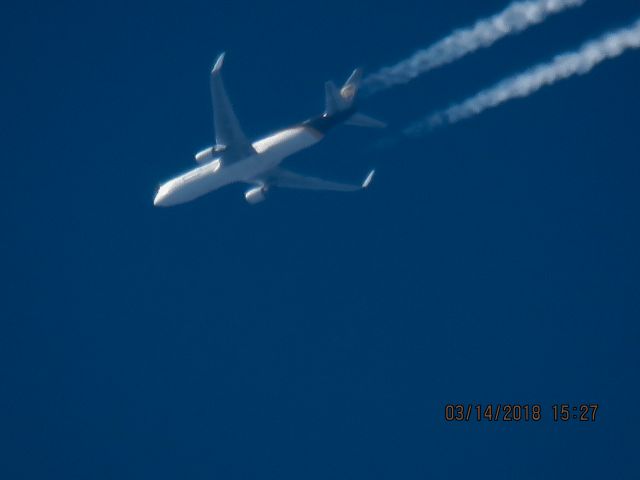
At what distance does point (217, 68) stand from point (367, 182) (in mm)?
9991

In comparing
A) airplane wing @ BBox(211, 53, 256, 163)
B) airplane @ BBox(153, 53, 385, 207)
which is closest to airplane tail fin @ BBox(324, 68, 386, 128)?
airplane @ BBox(153, 53, 385, 207)

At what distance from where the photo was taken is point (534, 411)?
4759 centimetres

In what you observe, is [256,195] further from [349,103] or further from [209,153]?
[349,103]

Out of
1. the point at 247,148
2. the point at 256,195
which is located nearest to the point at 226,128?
the point at 247,148

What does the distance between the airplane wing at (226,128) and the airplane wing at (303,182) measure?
3.37 meters

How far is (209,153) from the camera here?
4341 centimetres

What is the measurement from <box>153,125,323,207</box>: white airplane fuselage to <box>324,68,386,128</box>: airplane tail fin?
1.35 meters

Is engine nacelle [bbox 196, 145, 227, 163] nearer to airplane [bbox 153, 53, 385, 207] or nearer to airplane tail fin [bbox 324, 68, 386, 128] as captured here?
airplane [bbox 153, 53, 385, 207]

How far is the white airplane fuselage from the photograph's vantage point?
43.6 meters

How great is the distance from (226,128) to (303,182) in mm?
6069

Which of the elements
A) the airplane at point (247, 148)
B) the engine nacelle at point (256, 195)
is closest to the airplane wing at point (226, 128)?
the airplane at point (247, 148)

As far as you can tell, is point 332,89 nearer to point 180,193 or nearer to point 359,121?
point 359,121

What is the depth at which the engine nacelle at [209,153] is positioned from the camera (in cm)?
4300

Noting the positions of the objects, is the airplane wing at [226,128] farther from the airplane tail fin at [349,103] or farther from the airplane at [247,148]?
the airplane tail fin at [349,103]
